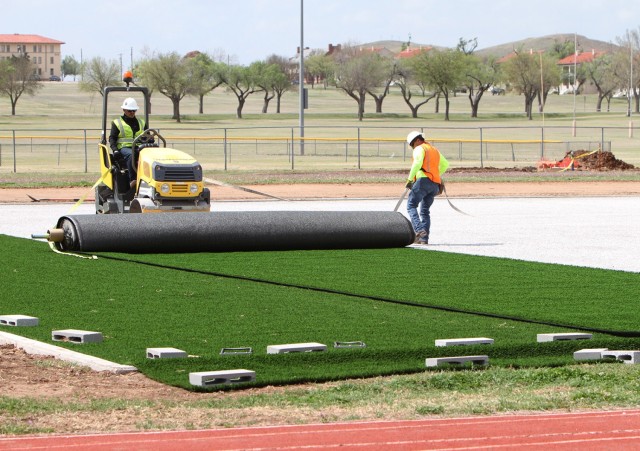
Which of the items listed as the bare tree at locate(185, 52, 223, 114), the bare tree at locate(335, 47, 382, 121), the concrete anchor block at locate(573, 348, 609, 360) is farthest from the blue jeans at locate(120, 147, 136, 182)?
the bare tree at locate(335, 47, 382, 121)

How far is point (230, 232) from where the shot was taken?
16.7 meters

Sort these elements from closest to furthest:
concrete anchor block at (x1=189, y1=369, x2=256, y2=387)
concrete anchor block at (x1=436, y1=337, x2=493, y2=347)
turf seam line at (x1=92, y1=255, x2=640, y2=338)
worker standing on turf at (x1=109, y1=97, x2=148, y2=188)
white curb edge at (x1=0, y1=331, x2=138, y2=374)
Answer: concrete anchor block at (x1=189, y1=369, x2=256, y2=387) < white curb edge at (x1=0, y1=331, x2=138, y2=374) < concrete anchor block at (x1=436, y1=337, x2=493, y2=347) < turf seam line at (x1=92, y1=255, x2=640, y2=338) < worker standing on turf at (x1=109, y1=97, x2=148, y2=188)

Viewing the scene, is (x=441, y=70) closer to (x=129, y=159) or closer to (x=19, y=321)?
(x=129, y=159)

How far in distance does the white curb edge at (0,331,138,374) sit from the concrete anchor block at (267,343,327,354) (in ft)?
3.77

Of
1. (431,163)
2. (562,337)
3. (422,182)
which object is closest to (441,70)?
(431,163)

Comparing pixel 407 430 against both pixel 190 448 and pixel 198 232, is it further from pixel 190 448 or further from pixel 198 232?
pixel 198 232

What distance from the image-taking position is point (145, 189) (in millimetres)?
17969

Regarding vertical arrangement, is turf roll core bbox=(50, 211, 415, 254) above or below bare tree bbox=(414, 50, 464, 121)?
below

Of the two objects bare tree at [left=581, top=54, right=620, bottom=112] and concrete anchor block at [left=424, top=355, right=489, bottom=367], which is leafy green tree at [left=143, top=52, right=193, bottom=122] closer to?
bare tree at [left=581, top=54, right=620, bottom=112]

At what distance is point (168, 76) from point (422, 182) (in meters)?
105

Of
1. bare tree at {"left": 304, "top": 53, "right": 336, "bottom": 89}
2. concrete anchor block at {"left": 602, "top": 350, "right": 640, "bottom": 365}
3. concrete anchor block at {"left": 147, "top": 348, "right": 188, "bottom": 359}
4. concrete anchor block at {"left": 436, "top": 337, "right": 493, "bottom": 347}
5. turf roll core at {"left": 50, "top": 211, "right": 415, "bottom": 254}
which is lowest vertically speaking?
concrete anchor block at {"left": 602, "top": 350, "right": 640, "bottom": 365}

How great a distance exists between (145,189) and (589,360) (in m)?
9.70

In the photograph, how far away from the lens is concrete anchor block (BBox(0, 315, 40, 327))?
10.9 metres

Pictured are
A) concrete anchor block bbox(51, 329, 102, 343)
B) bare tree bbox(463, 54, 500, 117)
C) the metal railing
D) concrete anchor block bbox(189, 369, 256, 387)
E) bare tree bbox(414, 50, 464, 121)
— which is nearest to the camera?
concrete anchor block bbox(189, 369, 256, 387)
